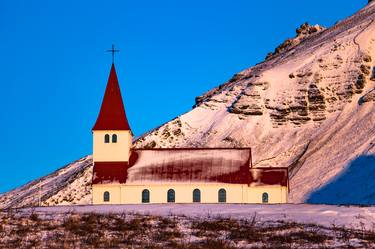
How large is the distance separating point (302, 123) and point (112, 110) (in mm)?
43439

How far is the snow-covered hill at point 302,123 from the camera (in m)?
99.9

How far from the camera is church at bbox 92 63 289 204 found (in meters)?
79.4

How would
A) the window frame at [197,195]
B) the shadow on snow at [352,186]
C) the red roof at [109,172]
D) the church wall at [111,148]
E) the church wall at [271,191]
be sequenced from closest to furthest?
the window frame at [197,195] < the church wall at [271,191] < the red roof at [109,172] < the church wall at [111,148] < the shadow on snow at [352,186]

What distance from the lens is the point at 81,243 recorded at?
31.2m

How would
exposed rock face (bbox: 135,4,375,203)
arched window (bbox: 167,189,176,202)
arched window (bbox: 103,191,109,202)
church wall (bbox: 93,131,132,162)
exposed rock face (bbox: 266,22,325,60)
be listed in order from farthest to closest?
exposed rock face (bbox: 266,22,325,60) < exposed rock face (bbox: 135,4,375,203) < church wall (bbox: 93,131,132,162) < arched window (bbox: 103,191,109,202) < arched window (bbox: 167,189,176,202)

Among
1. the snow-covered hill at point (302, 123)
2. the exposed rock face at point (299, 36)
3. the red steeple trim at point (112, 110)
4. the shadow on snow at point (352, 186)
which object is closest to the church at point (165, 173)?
the red steeple trim at point (112, 110)

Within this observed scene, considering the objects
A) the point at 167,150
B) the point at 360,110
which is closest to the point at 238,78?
the point at 360,110

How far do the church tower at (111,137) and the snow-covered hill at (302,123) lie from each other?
2121 centimetres

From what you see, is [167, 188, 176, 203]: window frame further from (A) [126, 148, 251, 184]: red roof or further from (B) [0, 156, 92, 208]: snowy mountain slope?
(B) [0, 156, 92, 208]: snowy mountain slope

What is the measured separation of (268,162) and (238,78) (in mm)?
44343

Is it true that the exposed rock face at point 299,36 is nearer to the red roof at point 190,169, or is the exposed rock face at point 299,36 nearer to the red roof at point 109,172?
the red roof at point 190,169

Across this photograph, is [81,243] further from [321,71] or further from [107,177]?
[321,71]

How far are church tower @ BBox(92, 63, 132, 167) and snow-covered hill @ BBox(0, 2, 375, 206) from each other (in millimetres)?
21207

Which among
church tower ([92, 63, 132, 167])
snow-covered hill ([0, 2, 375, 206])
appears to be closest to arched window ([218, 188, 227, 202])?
church tower ([92, 63, 132, 167])
